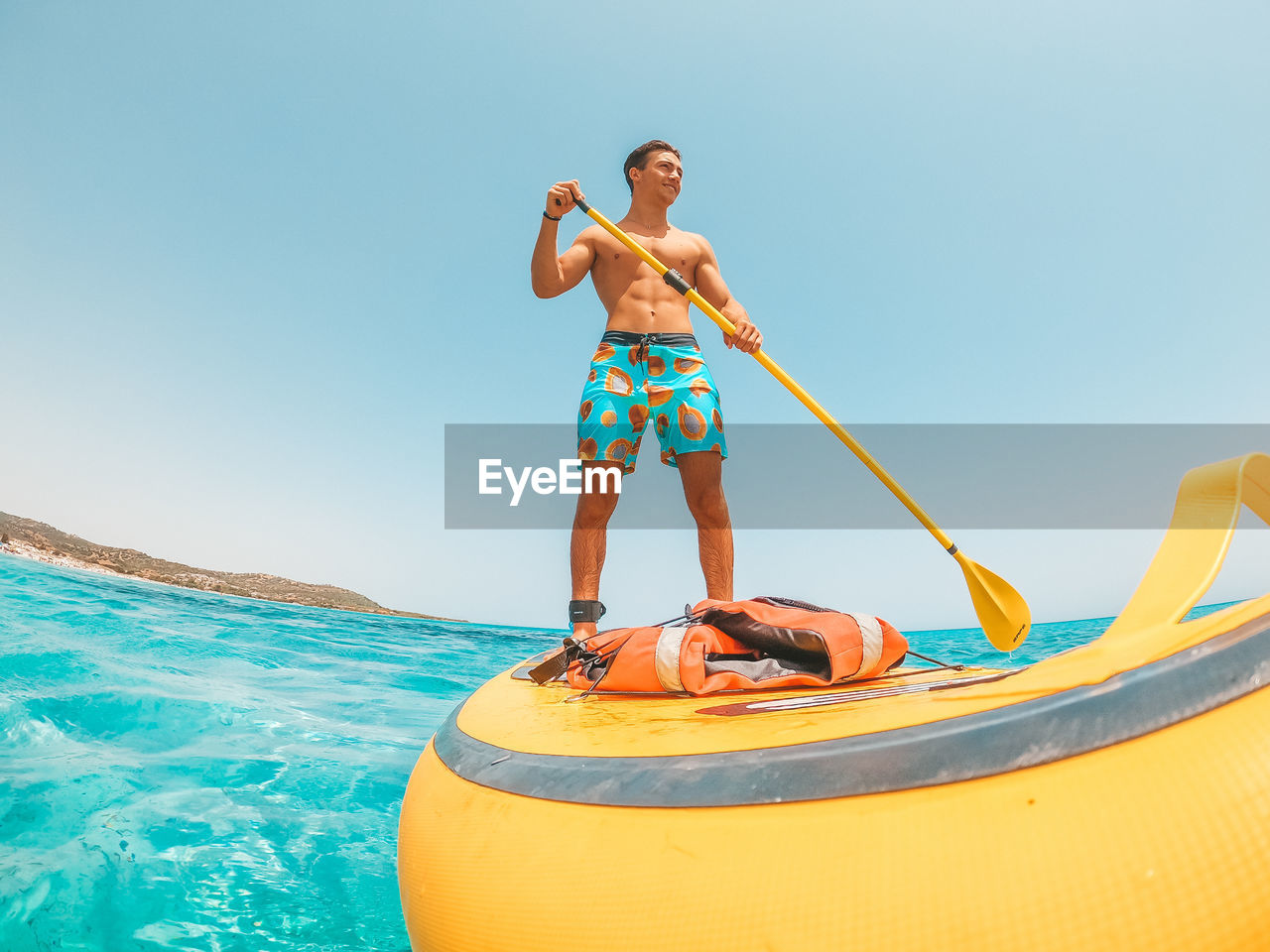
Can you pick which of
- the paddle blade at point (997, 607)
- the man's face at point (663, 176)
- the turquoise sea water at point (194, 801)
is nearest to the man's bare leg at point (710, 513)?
the paddle blade at point (997, 607)

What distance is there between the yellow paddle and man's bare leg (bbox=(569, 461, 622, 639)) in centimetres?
80

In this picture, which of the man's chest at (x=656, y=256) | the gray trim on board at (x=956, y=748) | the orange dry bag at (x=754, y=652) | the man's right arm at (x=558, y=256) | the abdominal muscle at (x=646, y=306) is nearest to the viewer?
the gray trim on board at (x=956, y=748)

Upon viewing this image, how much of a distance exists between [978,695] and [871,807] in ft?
0.73

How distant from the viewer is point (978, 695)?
0.75 m

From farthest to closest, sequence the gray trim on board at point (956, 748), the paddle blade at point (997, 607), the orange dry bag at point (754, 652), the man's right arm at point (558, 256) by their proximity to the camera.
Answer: the man's right arm at point (558, 256) < the paddle blade at point (997, 607) < the orange dry bag at point (754, 652) < the gray trim on board at point (956, 748)

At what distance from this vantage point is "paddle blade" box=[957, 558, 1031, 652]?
2170 mm

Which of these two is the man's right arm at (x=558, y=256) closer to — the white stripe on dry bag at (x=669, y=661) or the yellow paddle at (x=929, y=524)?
the yellow paddle at (x=929, y=524)

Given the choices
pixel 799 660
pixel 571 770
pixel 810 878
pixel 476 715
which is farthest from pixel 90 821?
pixel 810 878

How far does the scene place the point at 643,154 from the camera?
295cm

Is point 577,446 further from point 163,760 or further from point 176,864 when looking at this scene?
point 163,760

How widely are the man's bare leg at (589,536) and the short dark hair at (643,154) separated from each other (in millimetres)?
1514

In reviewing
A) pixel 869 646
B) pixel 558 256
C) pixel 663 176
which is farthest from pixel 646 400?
pixel 869 646

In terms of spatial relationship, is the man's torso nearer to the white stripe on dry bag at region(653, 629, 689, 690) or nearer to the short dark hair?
the short dark hair

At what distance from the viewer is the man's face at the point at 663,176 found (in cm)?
291
